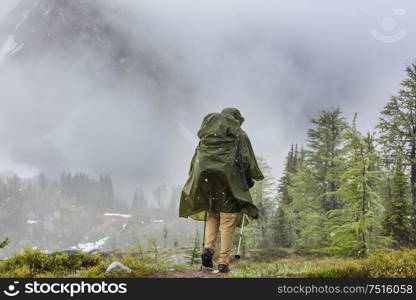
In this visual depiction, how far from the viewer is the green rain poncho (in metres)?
7.20

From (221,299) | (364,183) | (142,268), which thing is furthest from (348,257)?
(221,299)

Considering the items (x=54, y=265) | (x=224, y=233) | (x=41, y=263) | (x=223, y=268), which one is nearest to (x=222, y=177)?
(x=224, y=233)

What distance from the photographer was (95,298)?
4.87m

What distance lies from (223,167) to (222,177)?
0.67ft

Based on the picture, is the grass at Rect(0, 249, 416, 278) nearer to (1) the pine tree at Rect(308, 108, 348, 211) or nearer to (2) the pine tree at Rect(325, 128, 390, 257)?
(2) the pine tree at Rect(325, 128, 390, 257)

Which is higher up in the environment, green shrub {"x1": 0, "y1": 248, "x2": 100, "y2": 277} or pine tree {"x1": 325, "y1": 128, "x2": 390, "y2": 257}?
pine tree {"x1": 325, "y1": 128, "x2": 390, "y2": 257}

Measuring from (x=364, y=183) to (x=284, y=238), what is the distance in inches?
1180

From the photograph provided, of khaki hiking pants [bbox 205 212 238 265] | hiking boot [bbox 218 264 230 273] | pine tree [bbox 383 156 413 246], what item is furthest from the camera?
pine tree [bbox 383 156 413 246]

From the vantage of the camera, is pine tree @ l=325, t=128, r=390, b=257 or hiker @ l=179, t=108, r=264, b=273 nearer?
hiker @ l=179, t=108, r=264, b=273

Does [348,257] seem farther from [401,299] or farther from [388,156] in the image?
[388,156]

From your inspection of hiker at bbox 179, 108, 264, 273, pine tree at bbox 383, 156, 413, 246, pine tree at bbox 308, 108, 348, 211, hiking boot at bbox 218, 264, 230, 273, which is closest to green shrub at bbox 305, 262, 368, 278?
hiking boot at bbox 218, 264, 230, 273

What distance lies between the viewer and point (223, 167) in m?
7.12

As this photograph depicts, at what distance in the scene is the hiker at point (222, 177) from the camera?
720cm

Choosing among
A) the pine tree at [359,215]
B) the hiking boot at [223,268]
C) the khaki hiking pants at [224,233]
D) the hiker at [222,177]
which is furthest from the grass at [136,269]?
the pine tree at [359,215]
